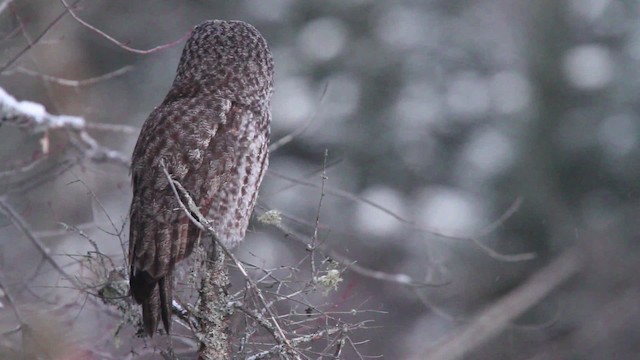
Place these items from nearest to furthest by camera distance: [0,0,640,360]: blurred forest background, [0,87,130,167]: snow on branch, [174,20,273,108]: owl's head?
[174,20,273,108]: owl's head, [0,87,130,167]: snow on branch, [0,0,640,360]: blurred forest background

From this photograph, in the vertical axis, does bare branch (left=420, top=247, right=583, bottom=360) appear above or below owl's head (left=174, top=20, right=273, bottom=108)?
below

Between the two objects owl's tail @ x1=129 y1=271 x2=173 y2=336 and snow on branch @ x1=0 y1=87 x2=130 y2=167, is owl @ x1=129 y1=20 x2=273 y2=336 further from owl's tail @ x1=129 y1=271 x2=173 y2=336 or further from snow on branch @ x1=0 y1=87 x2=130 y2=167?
snow on branch @ x1=0 y1=87 x2=130 y2=167

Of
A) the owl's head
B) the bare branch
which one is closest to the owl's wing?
the owl's head

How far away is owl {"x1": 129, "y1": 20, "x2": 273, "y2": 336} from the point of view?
230 inches

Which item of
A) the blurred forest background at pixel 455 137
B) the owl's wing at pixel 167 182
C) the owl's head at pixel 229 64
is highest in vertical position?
the owl's head at pixel 229 64

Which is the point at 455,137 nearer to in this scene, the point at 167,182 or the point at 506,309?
the point at 506,309

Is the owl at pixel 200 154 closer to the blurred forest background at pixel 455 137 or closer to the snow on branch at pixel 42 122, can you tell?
the snow on branch at pixel 42 122

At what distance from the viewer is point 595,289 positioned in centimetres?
1964

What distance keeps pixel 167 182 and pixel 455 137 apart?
53.2 feet

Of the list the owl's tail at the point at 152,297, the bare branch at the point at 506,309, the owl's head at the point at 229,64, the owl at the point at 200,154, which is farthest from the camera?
the bare branch at the point at 506,309

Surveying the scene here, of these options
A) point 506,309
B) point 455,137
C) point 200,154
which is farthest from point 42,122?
point 455,137

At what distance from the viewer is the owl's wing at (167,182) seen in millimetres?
5766

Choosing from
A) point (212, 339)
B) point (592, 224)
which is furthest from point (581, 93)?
point (212, 339)

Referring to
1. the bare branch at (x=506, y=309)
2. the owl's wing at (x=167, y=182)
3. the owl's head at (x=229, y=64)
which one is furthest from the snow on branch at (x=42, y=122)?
the bare branch at (x=506, y=309)
